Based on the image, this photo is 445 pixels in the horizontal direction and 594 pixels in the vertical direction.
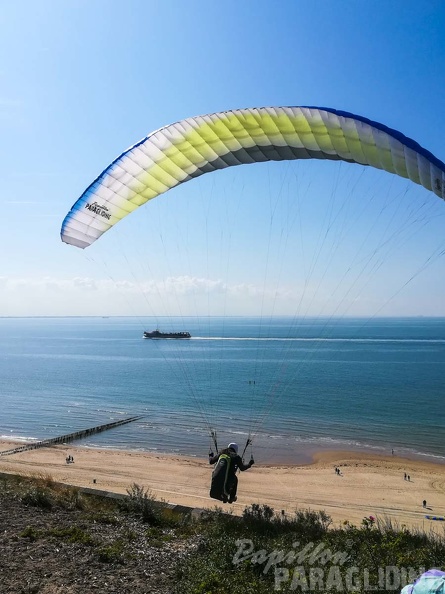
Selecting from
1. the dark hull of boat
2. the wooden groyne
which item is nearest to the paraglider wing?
the wooden groyne

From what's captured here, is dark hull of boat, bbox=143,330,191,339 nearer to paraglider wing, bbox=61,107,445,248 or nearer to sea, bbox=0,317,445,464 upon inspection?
sea, bbox=0,317,445,464

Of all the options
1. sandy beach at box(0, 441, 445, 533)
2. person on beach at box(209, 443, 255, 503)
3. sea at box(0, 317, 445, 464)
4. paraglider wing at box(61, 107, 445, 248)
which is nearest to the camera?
paraglider wing at box(61, 107, 445, 248)

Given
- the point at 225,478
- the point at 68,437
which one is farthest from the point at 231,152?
the point at 68,437

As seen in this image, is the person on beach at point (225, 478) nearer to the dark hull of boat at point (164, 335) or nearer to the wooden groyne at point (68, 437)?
the wooden groyne at point (68, 437)

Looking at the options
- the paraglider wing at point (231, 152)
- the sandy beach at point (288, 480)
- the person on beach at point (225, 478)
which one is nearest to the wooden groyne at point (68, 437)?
the sandy beach at point (288, 480)

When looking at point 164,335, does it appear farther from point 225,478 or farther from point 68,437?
point 225,478

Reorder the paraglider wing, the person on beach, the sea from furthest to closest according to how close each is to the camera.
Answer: the sea → the person on beach → the paraglider wing
